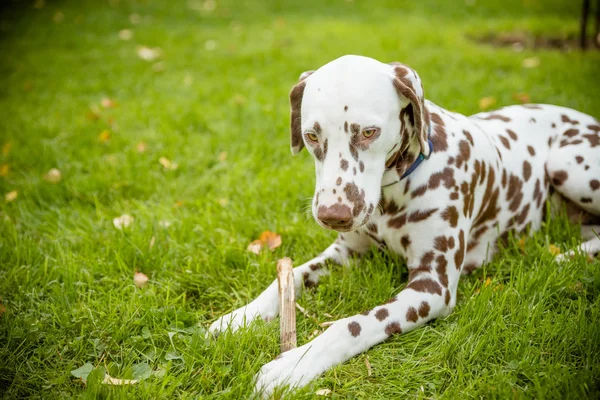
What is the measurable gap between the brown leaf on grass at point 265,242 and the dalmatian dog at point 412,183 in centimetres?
38

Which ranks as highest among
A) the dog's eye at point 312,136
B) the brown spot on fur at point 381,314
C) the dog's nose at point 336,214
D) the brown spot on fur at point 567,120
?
the dog's eye at point 312,136

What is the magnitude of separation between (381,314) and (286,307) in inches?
18.6

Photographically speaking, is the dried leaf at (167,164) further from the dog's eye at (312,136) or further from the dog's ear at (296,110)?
the dog's eye at (312,136)

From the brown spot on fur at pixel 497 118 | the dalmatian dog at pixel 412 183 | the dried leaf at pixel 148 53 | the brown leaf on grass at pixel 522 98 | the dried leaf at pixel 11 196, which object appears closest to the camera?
the dalmatian dog at pixel 412 183

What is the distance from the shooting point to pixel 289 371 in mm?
2184

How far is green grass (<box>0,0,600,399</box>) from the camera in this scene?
2271 mm

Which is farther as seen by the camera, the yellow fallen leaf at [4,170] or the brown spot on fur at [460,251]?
the yellow fallen leaf at [4,170]

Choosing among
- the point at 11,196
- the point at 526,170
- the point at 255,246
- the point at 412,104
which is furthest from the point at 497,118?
the point at 11,196

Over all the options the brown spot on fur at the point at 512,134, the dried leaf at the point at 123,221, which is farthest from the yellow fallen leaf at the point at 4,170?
the brown spot on fur at the point at 512,134

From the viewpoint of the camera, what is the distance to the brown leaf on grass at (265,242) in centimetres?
319

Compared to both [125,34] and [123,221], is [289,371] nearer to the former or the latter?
[123,221]

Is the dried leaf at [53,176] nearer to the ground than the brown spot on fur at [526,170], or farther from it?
nearer to the ground

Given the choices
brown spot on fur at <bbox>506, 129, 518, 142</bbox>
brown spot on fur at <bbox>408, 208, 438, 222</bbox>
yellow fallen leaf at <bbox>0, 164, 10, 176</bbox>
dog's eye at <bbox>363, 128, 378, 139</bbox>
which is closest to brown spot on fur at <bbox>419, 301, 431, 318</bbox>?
brown spot on fur at <bbox>408, 208, 438, 222</bbox>

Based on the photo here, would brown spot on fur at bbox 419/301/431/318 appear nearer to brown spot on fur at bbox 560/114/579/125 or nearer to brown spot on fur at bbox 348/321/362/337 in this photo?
brown spot on fur at bbox 348/321/362/337
